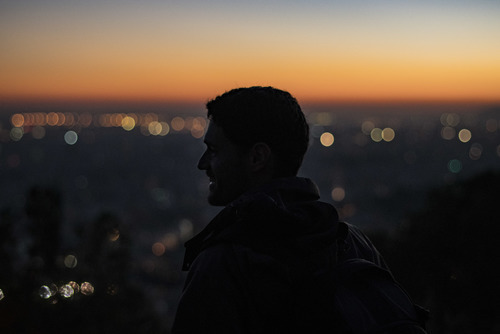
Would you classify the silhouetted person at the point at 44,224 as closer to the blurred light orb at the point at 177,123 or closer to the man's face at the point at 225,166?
the man's face at the point at 225,166

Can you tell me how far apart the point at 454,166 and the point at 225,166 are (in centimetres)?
8148

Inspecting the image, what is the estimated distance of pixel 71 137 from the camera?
4018 inches

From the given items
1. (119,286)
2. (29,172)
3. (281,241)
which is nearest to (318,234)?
(281,241)

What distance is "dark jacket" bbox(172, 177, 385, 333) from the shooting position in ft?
5.13

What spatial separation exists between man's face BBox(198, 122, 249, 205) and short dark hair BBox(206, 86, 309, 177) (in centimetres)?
3

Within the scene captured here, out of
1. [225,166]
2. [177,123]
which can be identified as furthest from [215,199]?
[177,123]

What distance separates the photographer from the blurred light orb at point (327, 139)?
123 metres

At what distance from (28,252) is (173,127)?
13958 centimetres

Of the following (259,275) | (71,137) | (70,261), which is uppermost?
(71,137)

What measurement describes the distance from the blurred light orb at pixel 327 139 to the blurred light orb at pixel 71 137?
55732 millimetres

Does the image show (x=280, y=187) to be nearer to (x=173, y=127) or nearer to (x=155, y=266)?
(x=155, y=266)

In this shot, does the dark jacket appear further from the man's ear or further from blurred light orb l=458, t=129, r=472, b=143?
blurred light orb l=458, t=129, r=472, b=143

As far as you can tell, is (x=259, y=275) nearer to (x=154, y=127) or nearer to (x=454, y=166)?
(x=454, y=166)

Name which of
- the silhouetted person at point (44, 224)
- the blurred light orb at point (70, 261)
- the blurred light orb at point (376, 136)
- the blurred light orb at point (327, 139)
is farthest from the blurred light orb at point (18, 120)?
the silhouetted person at point (44, 224)
